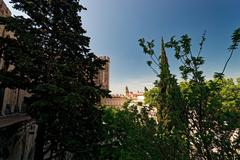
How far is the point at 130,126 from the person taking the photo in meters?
3.72

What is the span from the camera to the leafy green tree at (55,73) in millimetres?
9992

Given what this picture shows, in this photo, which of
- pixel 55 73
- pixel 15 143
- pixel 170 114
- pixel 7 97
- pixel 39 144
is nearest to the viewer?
pixel 170 114

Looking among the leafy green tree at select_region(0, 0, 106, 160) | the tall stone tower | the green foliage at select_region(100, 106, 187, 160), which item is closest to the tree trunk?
the leafy green tree at select_region(0, 0, 106, 160)

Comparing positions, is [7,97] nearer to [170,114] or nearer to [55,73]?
[55,73]

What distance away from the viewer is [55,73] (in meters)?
10.5

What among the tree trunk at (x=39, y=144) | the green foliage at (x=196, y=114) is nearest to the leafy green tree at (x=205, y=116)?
the green foliage at (x=196, y=114)

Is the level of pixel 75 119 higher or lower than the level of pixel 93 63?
lower

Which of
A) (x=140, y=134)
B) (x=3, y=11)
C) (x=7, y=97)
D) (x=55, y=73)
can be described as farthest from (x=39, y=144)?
(x=3, y=11)

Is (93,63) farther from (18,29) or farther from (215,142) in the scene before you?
(215,142)

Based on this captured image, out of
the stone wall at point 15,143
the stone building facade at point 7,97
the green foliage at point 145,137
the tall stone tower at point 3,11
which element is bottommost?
the stone wall at point 15,143

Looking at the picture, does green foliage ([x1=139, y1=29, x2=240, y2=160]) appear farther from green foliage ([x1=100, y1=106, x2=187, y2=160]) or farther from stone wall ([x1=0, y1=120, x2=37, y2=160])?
stone wall ([x1=0, y1=120, x2=37, y2=160])

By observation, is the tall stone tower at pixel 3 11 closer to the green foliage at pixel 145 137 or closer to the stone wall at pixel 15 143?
the stone wall at pixel 15 143

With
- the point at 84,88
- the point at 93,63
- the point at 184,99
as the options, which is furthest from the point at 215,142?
the point at 93,63

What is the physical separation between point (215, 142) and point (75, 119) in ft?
28.9
